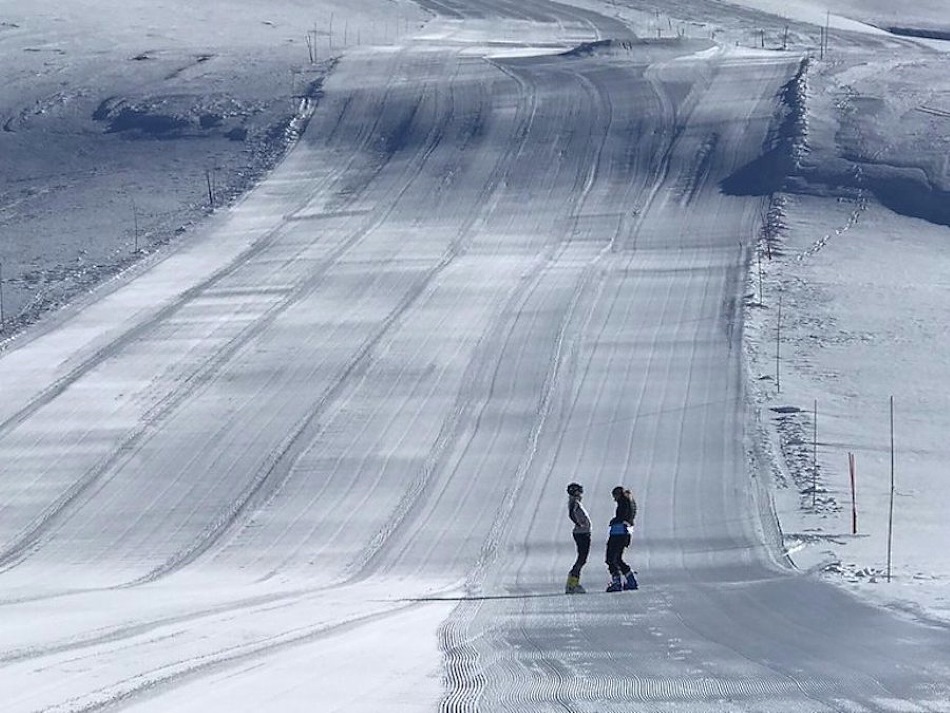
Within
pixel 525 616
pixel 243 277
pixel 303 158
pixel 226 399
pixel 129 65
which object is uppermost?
pixel 129 65

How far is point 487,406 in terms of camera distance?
2116 centimetres

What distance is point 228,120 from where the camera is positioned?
37719 millimetres

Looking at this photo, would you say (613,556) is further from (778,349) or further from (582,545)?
(778,349)

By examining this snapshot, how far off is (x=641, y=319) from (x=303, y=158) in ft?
42.5

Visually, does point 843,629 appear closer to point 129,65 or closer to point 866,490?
point 866,490

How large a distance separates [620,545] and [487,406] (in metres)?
7.57

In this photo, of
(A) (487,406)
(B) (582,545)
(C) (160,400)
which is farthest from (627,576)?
(C) (160,400)

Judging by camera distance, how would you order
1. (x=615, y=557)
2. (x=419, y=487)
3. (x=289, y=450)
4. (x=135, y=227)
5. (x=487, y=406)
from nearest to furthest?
(x=615, y=557), (x=419, y=487), (x=289, y=450), (x=487, y=406), (x=135, y=227)

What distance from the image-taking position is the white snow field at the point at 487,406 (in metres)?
9.55

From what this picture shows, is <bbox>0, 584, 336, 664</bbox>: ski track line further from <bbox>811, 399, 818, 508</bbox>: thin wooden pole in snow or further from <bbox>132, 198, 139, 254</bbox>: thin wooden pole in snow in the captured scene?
<bbox>132, 198, 139, 254</bbox>: thin wooden pole in snow

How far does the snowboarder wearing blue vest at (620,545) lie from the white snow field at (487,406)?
216 mm

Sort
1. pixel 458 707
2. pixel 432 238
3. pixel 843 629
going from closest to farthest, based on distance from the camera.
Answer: pixel 458 707, pixel 843 629, pixel 432 238

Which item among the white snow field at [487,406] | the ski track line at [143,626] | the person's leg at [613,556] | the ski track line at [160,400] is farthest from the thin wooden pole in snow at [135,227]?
the person's leg at [613,556]

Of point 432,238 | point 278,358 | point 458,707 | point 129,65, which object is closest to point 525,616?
point 458,707
